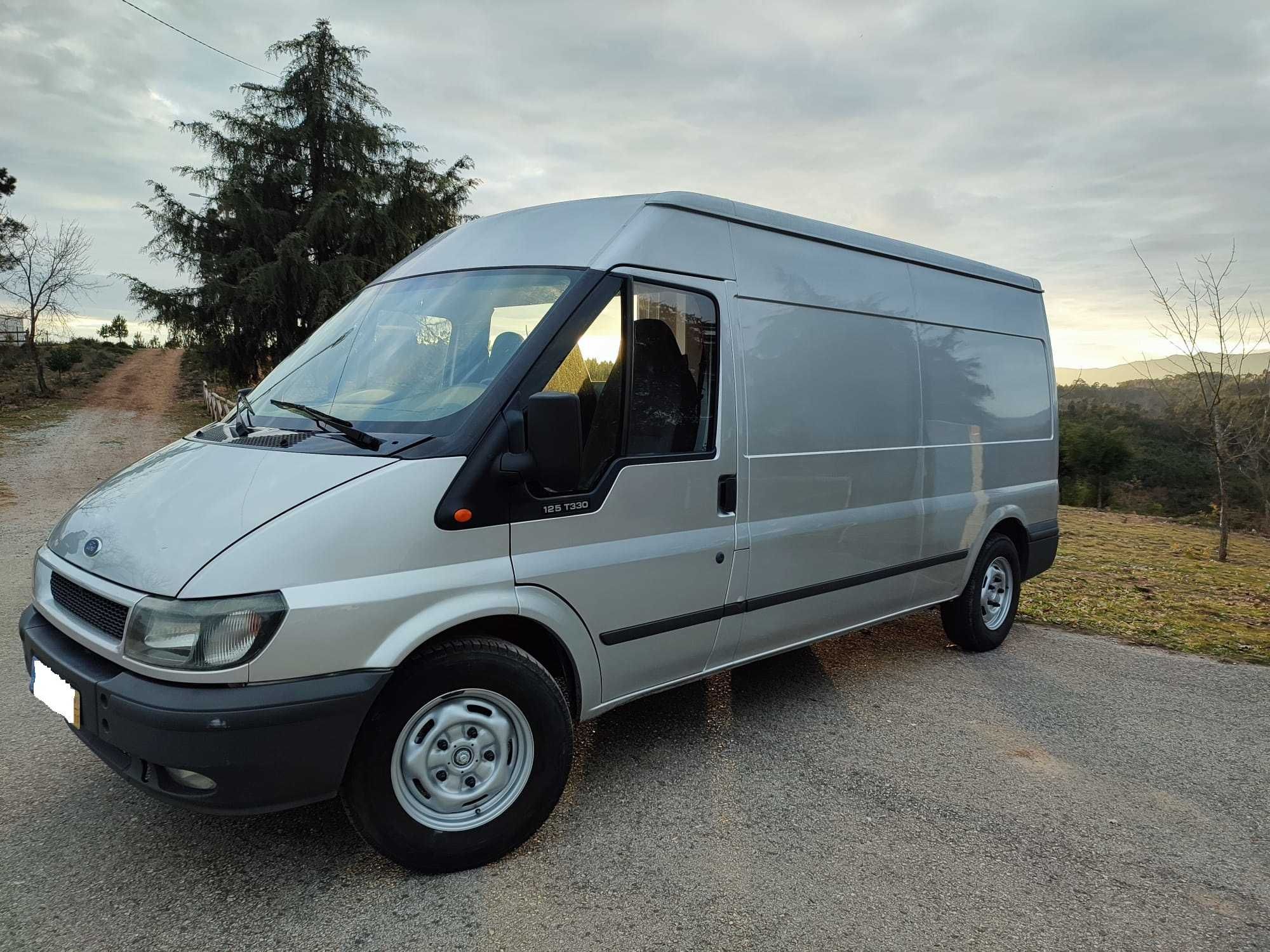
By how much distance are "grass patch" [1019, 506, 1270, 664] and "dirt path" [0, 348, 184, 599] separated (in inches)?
315

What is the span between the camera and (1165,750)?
4027 millimetres

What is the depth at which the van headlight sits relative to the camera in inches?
92.1

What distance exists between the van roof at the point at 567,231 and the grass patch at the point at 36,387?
1970 cm

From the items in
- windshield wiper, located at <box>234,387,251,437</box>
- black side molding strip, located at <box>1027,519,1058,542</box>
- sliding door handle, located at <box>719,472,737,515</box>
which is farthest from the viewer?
black side molding strip, located at <box>1027,519,1058,542</box>

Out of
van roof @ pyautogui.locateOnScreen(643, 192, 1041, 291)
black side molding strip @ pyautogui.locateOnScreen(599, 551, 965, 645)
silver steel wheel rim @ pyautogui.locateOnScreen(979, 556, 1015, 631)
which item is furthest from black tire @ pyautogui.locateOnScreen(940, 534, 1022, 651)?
van roof @ pyautogui.locateOnScreen(643, 192, 1041, 291)

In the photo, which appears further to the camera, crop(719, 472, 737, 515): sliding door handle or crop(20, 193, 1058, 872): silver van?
crop(719, 472, 737, 515): sliding door handle

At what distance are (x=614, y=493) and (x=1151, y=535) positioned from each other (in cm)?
1506

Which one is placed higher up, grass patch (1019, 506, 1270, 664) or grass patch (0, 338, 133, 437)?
grass patch (0, 338, 133, 437)

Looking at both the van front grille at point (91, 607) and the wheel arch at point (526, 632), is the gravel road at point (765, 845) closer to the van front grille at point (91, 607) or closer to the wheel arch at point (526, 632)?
the wheel arch at point (526, 632)

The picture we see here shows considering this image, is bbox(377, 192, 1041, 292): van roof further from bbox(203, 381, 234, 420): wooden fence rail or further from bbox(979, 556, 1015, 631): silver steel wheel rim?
bbox(203, 381, 234, 420): wooden fence rail

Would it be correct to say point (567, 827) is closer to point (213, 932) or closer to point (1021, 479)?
point (213, 932)

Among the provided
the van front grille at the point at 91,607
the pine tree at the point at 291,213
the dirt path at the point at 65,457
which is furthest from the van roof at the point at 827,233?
the pine tree at the point at 291,213

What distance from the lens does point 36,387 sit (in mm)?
27219

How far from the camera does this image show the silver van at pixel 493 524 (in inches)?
95.0
